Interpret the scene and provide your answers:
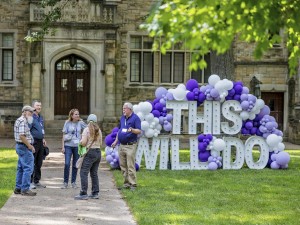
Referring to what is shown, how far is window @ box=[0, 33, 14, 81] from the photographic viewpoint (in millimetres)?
30562

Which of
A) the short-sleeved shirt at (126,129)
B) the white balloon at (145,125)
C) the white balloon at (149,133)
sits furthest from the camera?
the white balloon at (149,133)

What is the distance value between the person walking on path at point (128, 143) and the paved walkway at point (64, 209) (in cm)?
40

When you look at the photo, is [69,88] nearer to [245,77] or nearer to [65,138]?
[245,77]

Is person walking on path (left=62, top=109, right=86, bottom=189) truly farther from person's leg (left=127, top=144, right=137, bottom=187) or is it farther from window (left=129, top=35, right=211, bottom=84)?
window (left=129, top=35, right=211, bottom=84)

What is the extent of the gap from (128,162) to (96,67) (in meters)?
16.6

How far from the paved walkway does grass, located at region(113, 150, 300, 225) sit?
301 millimetres

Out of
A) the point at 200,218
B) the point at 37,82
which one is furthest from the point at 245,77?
the point at 200,218

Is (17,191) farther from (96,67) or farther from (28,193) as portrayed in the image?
(96,67)

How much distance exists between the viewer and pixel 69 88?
30.8 metres

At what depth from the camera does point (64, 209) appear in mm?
10953

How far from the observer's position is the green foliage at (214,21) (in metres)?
6.14

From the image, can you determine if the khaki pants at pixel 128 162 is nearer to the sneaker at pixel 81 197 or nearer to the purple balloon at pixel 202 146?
the sneaker at pixel 81 197

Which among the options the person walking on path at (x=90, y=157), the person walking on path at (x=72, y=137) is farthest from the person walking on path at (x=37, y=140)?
the person walking on path at (x=90, y=157)

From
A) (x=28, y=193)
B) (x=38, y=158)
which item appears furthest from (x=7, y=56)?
(x=28, y=193)
